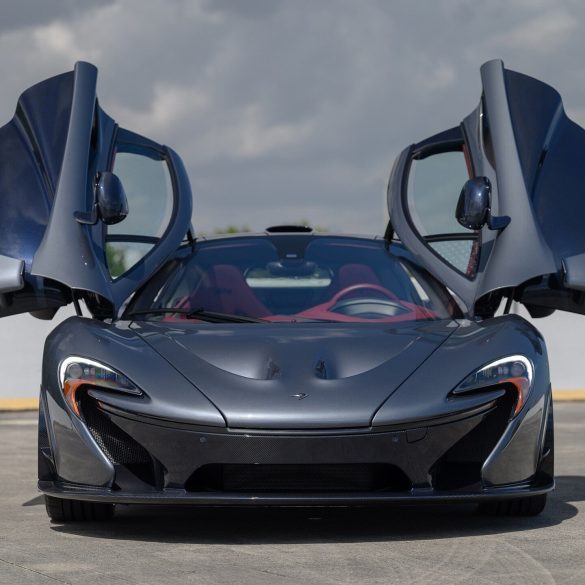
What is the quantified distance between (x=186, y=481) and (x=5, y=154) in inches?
95.4

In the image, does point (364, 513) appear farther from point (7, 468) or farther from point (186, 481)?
point (7, 468)

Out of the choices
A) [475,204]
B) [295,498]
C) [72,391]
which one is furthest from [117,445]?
[475,204]

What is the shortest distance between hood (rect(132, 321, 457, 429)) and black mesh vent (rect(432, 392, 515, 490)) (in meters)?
0.33

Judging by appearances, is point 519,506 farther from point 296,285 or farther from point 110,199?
point 110,199

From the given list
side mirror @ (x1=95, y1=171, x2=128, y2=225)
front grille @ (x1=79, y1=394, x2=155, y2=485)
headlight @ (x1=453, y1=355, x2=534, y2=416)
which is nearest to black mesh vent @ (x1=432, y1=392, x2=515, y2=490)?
headlight @ (x1=453, y1=355, x2=534, y2=416)

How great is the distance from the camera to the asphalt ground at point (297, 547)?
4.28 metres

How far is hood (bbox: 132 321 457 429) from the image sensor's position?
4887 millimetres

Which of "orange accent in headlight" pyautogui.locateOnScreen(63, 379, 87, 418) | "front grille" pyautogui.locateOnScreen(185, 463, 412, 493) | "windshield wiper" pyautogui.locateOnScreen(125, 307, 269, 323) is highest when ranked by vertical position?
"windshield wiper" pyautogui.locateOnScreen(125, 307, 269, 323)

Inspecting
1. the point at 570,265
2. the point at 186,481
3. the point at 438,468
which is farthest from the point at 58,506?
the point at 570,265

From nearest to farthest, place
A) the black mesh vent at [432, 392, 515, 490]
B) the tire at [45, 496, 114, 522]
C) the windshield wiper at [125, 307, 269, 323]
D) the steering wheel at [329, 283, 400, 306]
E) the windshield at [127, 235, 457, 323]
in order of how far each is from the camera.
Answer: the black mesh vent at [432, 392, 515, 490], the tire at [45, 496, 114, 522], the windshield wiper at [125, 307, 269, 323], the windshield at [127, 235, 457, 323], the steering wheel at [329, 283, 400, 306]

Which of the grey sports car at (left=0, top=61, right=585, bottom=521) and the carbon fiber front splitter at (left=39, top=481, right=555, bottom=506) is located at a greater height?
the grey sports car at (left=0, top=61, right=585, bottom=521)

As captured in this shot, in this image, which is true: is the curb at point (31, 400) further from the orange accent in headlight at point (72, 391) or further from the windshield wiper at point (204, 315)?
the orange accent in headlight at point (72, 391)

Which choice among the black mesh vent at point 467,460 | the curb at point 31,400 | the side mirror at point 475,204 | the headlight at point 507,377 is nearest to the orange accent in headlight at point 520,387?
the headlight at point 507,377

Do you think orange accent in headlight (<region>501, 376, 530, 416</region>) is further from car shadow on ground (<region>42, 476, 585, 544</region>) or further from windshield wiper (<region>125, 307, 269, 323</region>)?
windshield wiper (<region>125, 307, 269, 323</region>)
